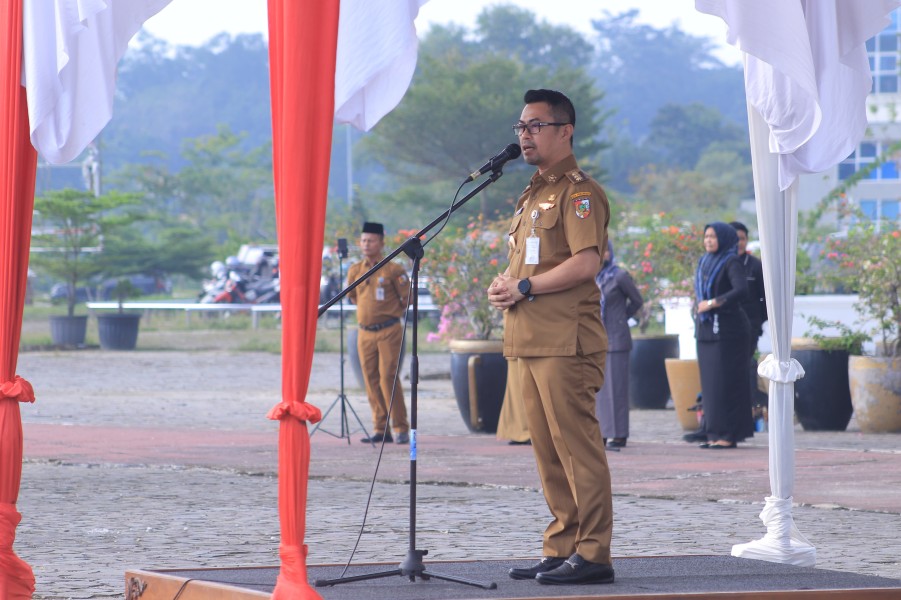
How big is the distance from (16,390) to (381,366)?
7986mm

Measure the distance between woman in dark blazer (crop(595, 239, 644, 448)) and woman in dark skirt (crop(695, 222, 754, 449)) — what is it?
23.6 inches

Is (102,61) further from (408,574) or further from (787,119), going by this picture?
(787,119)

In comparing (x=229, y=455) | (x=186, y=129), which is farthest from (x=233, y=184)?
(x=229, y=455)

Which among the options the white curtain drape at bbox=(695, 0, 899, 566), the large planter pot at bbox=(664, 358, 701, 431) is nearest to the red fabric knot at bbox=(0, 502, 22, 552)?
the white curtain drape at bbox=(695, 0, 899, 566)

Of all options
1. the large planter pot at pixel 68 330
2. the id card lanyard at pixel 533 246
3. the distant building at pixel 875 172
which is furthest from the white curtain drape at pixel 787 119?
the distant building at pixel 875 172

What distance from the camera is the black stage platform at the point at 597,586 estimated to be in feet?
18.4

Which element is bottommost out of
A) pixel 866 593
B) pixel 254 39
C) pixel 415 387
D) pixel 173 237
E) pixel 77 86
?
pixel 866 593

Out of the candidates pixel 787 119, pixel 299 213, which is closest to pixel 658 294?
pixel 787 119

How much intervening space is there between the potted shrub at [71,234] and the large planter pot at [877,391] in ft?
76.5

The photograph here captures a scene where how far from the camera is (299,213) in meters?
5.19

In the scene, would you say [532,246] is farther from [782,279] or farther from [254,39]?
[254,39]

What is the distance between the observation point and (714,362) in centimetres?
1280

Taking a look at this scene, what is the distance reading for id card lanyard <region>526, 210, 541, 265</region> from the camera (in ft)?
20.0

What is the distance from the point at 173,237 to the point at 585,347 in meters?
42.8
